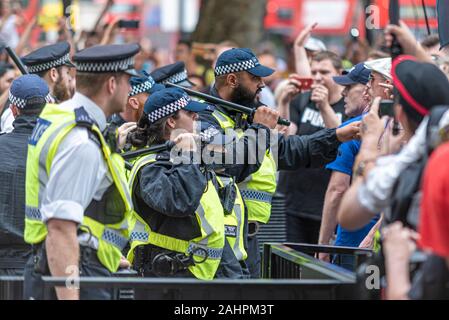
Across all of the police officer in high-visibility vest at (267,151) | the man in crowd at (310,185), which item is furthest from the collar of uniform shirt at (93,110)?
the man in crowd at (310,185)

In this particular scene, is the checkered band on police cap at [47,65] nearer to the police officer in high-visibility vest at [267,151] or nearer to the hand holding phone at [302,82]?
the police officer in high-visibility vest at [267,151]

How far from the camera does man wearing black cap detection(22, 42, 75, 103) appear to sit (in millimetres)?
9039

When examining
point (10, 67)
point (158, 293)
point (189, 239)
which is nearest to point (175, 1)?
point (10, 67)

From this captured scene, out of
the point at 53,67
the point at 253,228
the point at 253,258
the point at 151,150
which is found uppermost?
the point at 53,67

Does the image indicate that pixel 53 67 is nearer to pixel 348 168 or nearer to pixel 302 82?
pixel 302 82

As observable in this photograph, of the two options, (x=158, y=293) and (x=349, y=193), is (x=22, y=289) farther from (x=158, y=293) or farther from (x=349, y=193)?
(x=349, y=193)

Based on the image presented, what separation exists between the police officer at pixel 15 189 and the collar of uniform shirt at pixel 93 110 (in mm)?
1730

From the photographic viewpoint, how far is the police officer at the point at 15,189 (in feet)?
22.9

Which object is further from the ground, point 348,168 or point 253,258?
point 348,168

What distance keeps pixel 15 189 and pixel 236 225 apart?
5.09ft

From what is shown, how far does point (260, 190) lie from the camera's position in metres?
7.96

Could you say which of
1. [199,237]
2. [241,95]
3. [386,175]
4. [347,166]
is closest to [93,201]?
[386,175]

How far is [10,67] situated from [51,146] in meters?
6.86

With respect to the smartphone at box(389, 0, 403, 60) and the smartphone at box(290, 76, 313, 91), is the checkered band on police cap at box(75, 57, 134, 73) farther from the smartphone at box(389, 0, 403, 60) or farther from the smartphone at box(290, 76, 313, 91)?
the smartphone at box(290, 76, 313, 91)
